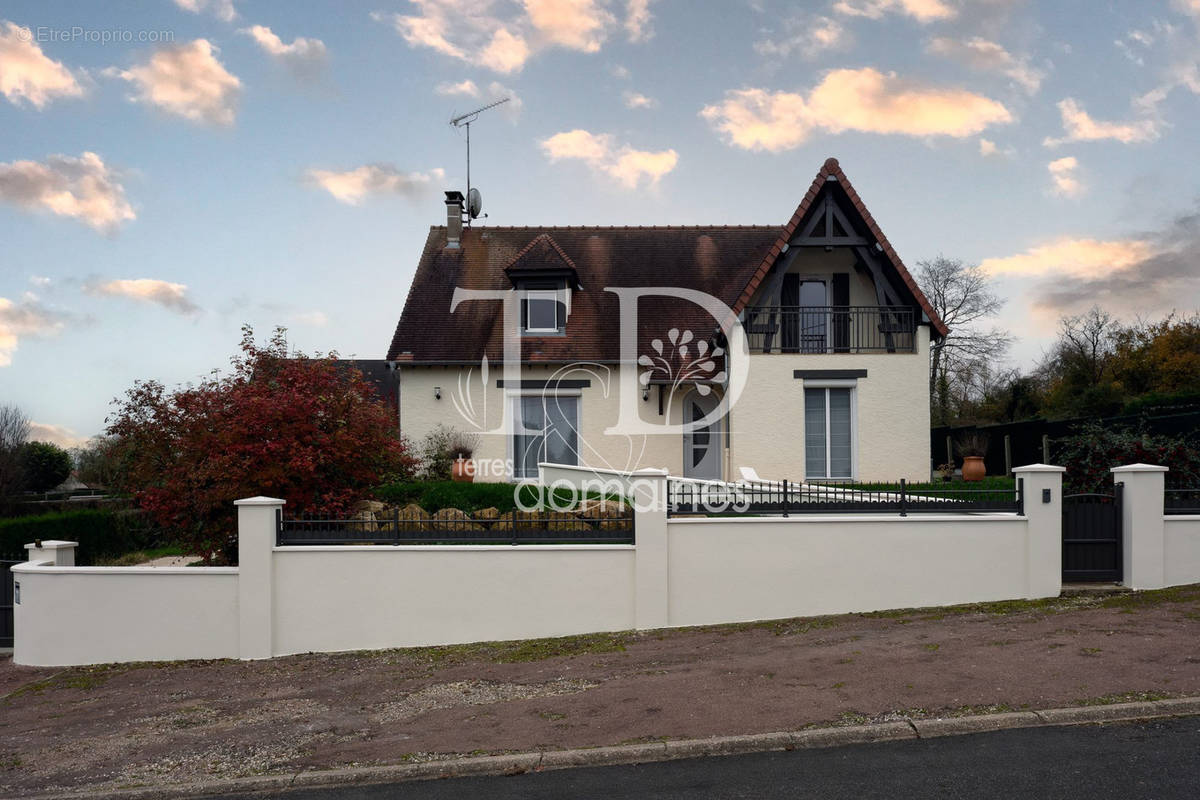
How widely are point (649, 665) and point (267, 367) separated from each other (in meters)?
8.65

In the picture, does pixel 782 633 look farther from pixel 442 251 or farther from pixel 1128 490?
pixel 442 251

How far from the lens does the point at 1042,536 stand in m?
11.1

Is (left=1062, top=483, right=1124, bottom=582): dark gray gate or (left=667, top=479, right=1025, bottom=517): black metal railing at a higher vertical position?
(left=667, top=479, right=1025, bottom=517): black metal railing

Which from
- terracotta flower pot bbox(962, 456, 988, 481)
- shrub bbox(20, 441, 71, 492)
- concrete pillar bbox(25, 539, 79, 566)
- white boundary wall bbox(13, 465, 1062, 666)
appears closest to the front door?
terracotta flower pot bbox(962, 456, 988, 481)

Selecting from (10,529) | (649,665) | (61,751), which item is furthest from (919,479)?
(10,529)

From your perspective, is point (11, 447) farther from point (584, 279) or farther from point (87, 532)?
point (584, 279)

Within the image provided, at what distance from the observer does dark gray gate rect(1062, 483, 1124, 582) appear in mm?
11453

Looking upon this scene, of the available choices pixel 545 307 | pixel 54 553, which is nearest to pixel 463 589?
pixel 54 553

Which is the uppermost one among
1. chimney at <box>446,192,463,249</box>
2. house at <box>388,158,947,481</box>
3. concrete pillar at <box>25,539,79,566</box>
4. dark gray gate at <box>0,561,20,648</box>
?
chimney at <box>446,192,463,249</box>

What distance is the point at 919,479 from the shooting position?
18.5 m

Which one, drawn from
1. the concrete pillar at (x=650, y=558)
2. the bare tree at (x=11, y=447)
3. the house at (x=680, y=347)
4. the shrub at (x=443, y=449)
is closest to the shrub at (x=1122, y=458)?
the house at (x=680, y=347)

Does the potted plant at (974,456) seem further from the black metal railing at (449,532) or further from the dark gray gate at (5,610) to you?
the dark gray gate at (5,610)

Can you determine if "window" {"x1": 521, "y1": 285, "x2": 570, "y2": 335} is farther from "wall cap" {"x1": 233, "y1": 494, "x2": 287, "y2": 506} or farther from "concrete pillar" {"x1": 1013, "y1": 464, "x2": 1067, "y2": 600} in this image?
"concrete pillar" {"x1": 1013, "y1": 464, "x2": 1067, "y2": 600}

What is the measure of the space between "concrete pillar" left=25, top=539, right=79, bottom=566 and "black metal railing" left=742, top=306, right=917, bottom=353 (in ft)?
43.0
